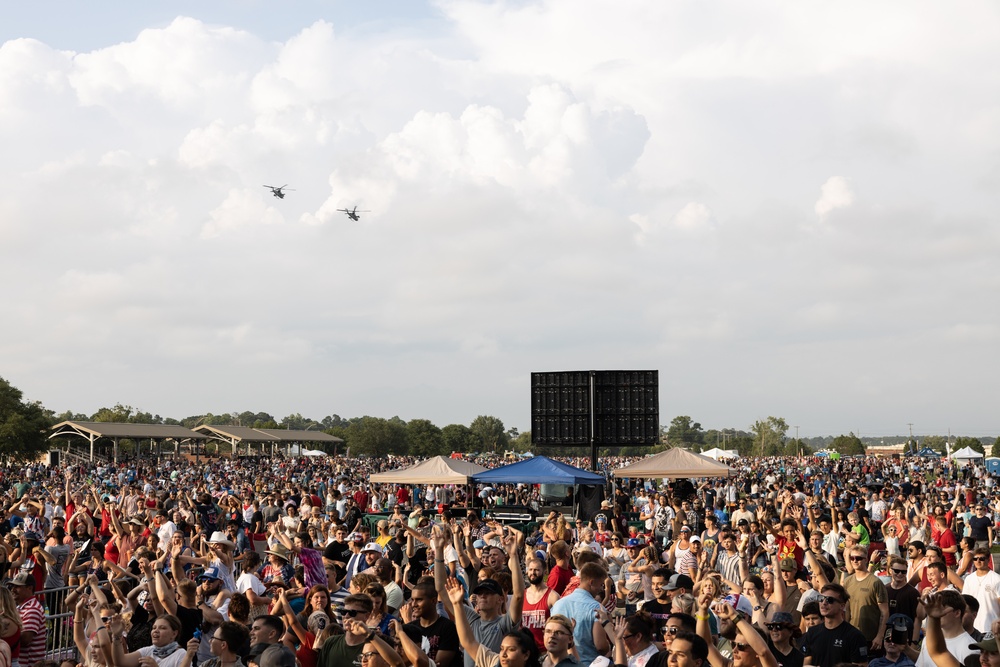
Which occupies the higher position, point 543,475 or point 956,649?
point 543,475

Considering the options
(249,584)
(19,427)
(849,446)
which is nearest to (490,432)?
(849,446)

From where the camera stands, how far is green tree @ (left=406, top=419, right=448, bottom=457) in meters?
132

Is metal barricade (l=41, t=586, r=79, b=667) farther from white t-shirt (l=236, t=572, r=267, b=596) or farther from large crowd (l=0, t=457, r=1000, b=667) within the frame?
white t-shirt (l=236, t=572, r=267, b=596)

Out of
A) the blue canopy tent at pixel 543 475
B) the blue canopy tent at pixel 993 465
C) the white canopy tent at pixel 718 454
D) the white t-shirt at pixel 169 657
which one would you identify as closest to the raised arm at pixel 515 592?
the white t-shirt at pixel 169 657

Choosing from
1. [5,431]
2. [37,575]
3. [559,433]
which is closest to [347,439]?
[5,431]

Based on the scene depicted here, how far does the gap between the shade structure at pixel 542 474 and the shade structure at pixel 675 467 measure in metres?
2.10

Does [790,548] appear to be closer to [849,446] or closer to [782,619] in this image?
[782,619]

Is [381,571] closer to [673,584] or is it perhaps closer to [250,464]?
[673,584]

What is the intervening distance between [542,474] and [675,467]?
4.41m

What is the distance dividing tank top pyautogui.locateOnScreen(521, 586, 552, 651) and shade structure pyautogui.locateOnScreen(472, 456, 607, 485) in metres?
15.1

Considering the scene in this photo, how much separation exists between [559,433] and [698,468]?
25.4 ft

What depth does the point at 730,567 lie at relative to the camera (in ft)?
36.6

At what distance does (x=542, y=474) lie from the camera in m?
23.2

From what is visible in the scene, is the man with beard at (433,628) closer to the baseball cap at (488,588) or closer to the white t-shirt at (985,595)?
the baseball cap at (488,588)
